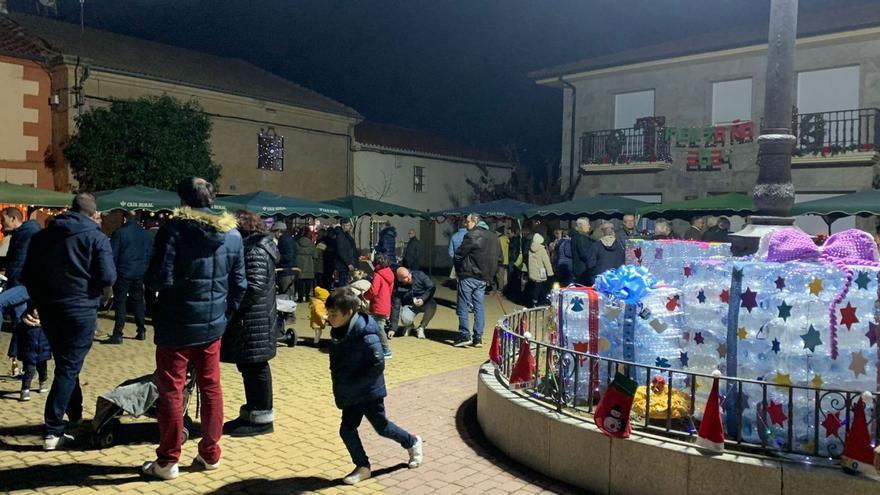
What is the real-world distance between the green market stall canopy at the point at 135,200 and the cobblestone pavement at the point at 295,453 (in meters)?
5.74

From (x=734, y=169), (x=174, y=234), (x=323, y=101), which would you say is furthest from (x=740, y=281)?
(x=323, y=101)

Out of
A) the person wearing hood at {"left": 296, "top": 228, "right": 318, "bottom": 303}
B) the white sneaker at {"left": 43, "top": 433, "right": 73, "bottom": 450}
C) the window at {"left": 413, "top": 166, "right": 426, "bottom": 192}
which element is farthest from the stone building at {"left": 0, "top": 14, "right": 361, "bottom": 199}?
the white sneaker at {"left": 43, "top": 433, "right": 73, "bottom": 450}

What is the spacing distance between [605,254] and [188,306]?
8.22 metres

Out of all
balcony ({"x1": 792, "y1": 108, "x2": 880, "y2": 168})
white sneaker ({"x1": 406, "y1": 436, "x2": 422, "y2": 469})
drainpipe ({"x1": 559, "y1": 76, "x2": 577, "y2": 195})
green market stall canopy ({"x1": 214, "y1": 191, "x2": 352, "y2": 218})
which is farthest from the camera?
drainpipe ({"x1": 559, "y1": 76, "x2": 577, "y2": 195})

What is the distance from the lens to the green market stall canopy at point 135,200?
13047mm

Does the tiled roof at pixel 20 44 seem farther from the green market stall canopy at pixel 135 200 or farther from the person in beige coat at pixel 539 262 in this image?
the person in beige coat at pixel 539 262

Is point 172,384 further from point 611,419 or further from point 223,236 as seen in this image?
point 611,419

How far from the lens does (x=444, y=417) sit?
250 inches

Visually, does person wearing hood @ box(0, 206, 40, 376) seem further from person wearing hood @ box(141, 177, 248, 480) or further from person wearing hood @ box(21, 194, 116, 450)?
person wearing hood @ box(141, 177, 248, 480)

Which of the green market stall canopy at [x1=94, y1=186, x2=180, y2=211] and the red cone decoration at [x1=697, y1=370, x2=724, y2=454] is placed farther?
the green market stall canopy at [x1=94, y1=186, x2=180, y2=211]

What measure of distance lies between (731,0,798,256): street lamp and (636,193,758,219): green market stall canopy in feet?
23.7

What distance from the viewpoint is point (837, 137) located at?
17969 mm

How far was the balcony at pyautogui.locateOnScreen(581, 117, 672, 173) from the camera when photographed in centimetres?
2106

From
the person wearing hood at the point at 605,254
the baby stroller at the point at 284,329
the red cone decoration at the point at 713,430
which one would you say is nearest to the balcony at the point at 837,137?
the person wearing hood at the point at 605,254
